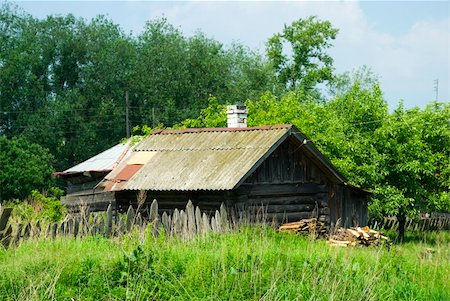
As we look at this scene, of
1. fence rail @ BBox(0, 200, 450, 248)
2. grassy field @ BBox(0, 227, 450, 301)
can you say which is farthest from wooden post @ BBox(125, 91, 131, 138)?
grassy field @ BBox(0, 227, 450, 301)

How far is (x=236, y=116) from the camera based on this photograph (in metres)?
22.9

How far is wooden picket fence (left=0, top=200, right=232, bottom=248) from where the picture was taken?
12.7 meters

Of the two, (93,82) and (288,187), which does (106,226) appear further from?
(93,82)

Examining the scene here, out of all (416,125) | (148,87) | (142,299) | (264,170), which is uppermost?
(148,87)

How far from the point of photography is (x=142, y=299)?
31.1ft

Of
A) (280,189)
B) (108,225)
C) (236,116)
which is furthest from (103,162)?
(108,225)

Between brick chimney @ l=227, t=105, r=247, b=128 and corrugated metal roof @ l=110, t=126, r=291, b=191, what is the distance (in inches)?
34.4

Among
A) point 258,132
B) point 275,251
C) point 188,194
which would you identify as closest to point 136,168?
point 188,194

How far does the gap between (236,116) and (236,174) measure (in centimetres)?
389

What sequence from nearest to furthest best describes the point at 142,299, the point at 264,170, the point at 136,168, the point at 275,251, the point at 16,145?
the point at 142,299, the point at 275,251, the point at 264,170, the point at 136,168, the point at 16,145

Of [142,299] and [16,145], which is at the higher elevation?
[16,145]

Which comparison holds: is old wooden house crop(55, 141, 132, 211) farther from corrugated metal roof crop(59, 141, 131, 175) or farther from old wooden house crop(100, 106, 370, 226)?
old wooden house crop(100, 106, 370, 226)

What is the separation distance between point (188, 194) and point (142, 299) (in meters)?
11.7

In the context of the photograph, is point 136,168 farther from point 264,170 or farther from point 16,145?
point 16,145
